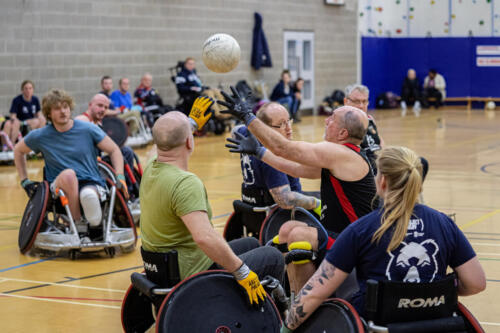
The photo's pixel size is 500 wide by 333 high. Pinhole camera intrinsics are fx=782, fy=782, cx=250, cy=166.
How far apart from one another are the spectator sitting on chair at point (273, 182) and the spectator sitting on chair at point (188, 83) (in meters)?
12.9

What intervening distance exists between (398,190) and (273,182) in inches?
104

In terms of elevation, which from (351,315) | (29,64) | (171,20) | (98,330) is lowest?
(98,330)

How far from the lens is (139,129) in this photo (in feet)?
57.4

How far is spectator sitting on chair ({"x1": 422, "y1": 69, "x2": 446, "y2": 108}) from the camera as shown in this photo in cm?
2942

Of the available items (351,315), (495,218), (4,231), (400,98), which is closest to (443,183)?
(495,218)

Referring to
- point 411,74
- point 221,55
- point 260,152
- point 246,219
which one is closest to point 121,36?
point 221,55

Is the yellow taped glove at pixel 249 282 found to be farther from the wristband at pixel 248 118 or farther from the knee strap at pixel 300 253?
the wristband at pixel 248 118

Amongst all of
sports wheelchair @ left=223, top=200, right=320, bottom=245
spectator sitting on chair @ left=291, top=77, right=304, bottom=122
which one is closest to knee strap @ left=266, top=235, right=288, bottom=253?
sports wheelchair @ left=223, top=200, right=320, bottom=245

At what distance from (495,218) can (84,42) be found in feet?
37.5

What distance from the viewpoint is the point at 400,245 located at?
3.47 metres

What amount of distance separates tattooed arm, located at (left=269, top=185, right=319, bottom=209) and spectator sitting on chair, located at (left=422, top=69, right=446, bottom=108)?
79.6ft

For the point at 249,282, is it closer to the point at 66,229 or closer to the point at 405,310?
the point at 405,310

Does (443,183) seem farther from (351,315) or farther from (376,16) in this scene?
(376,16)

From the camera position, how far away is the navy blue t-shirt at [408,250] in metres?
3.47
